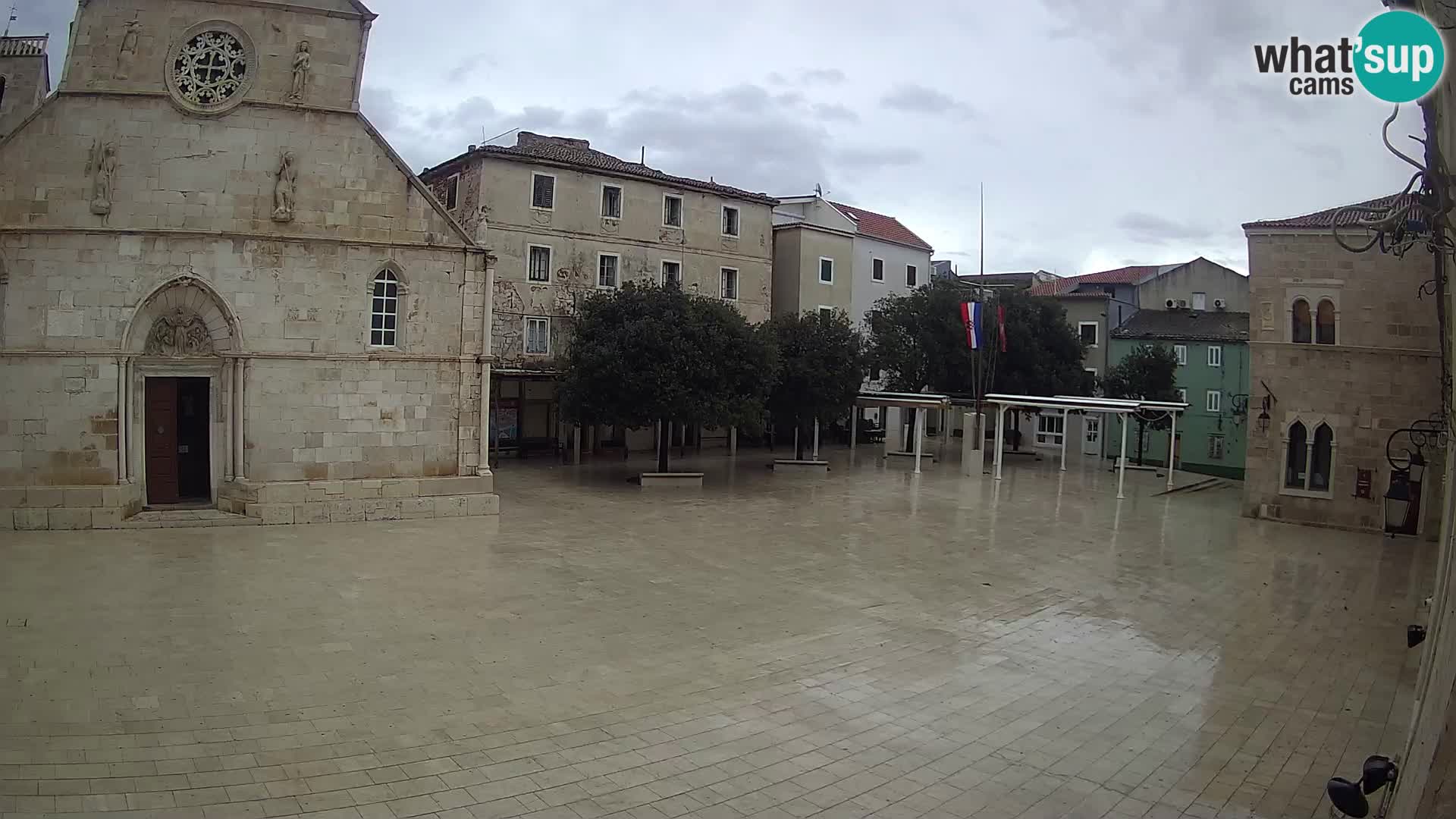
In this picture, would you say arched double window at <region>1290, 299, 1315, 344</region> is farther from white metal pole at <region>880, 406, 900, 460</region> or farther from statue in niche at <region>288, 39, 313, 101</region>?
statue in niche at <region>288, 39, 313, 101</region>

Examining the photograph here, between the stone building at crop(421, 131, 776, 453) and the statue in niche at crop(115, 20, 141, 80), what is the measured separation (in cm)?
1242

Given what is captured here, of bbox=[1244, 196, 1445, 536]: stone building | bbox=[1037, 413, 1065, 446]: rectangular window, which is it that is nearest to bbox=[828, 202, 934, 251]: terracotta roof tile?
bbox=[1037, 413, 1065, 446]: rectangular window

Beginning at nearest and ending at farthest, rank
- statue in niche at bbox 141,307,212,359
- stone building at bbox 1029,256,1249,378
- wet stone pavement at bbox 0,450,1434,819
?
wet stone pavement at bbox 0,450,1434,819, statue in niche at bbox 141,307,212,359, stone building at bbox 1029,256,1249,378

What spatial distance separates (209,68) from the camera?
18078 mm

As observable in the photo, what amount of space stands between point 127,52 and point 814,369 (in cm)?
1987

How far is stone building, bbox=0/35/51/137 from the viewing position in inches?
1087

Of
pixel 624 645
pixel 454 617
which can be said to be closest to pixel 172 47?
pixel 454 617

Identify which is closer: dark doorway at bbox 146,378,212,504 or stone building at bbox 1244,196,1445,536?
dark doorway at bbox 146,378,212,504

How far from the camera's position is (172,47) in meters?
17.8

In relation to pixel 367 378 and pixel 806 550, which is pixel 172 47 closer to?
pixel 367 378

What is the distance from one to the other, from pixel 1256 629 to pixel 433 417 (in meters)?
15.8

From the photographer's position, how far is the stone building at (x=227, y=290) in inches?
665

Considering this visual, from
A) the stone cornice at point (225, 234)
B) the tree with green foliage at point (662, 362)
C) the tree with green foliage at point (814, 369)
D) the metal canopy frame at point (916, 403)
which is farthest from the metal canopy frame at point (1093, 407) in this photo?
the stone cornice at point (225, 234)

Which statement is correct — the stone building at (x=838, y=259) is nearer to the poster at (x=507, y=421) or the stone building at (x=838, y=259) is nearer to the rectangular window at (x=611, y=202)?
the rectangular window at (x=611, y=202)
